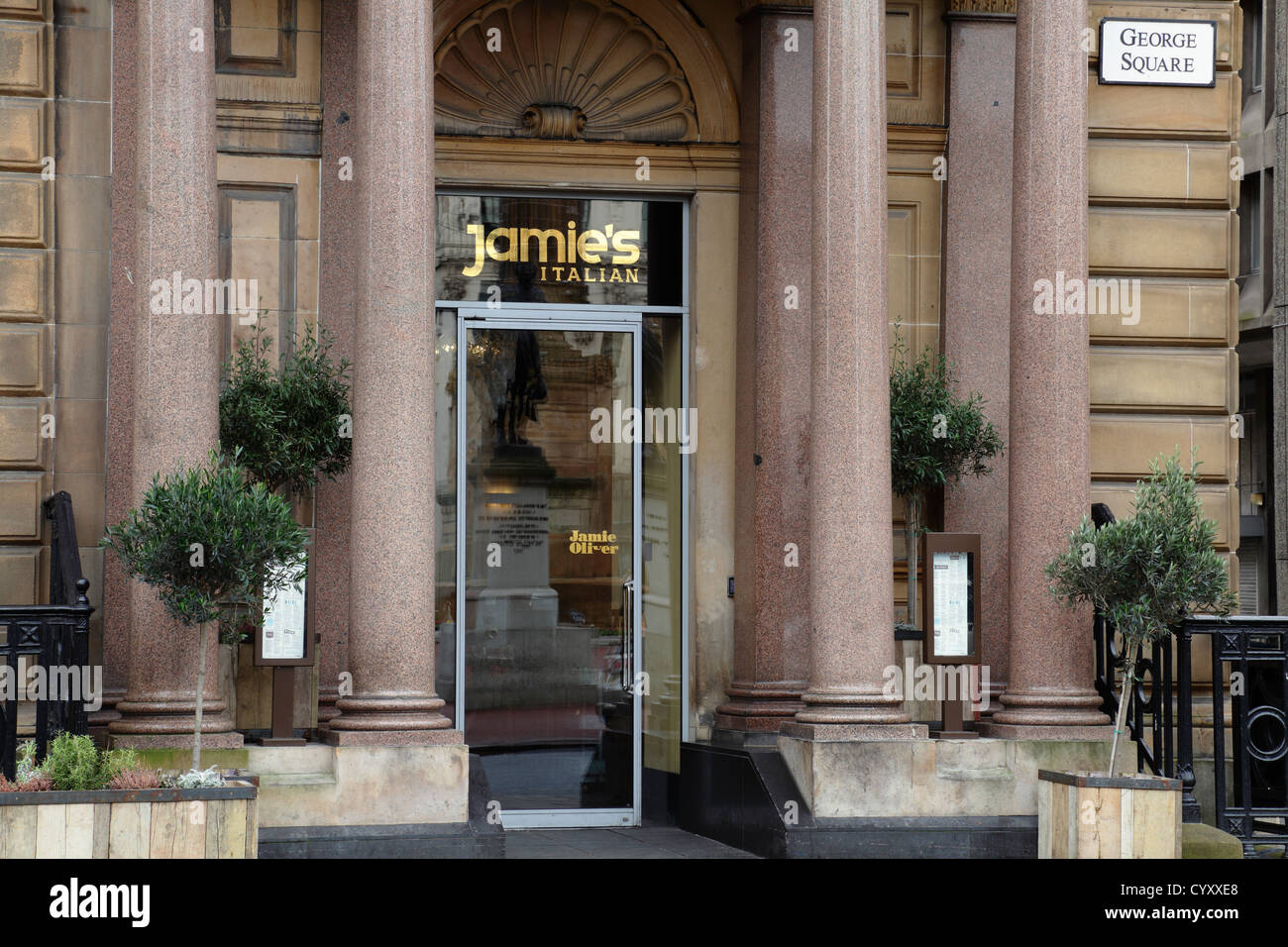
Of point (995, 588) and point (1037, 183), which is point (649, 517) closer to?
point (995, 588)

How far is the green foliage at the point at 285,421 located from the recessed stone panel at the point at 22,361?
4.42 feet

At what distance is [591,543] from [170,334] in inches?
169

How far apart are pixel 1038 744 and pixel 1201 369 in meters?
4.14

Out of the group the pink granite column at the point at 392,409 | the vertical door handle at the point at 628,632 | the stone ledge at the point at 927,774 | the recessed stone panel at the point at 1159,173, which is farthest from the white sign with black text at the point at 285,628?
the recessed stone panel at the point at 1159,173

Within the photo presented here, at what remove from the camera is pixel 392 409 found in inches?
408

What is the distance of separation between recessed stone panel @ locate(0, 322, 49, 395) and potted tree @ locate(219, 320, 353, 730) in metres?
1.32

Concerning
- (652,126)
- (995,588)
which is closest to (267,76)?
(652,126)

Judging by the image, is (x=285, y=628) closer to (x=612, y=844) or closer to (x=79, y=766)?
(x=79, y=766)

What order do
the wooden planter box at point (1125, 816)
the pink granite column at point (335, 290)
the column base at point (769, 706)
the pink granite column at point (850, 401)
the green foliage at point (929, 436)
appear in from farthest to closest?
the column base at point (769, 706) → the green foliage at point (929, 436) → the pink granite column at point (335, 290) → the pink granite column at point (850, 401) → the wooden planter box at point (1125, 816)

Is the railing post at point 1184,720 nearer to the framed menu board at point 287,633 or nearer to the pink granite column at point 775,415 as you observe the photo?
the pink granite column at point 775,415

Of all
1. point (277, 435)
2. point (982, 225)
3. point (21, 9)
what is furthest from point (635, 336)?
point (21, 9)

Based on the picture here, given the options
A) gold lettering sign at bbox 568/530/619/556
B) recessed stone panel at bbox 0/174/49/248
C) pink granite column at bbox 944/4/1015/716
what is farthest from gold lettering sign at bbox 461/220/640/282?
recessed stone panel at bbox 0/174/49/248

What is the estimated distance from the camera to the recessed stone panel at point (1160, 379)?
1346 cm

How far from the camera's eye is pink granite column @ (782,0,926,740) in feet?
36.3
